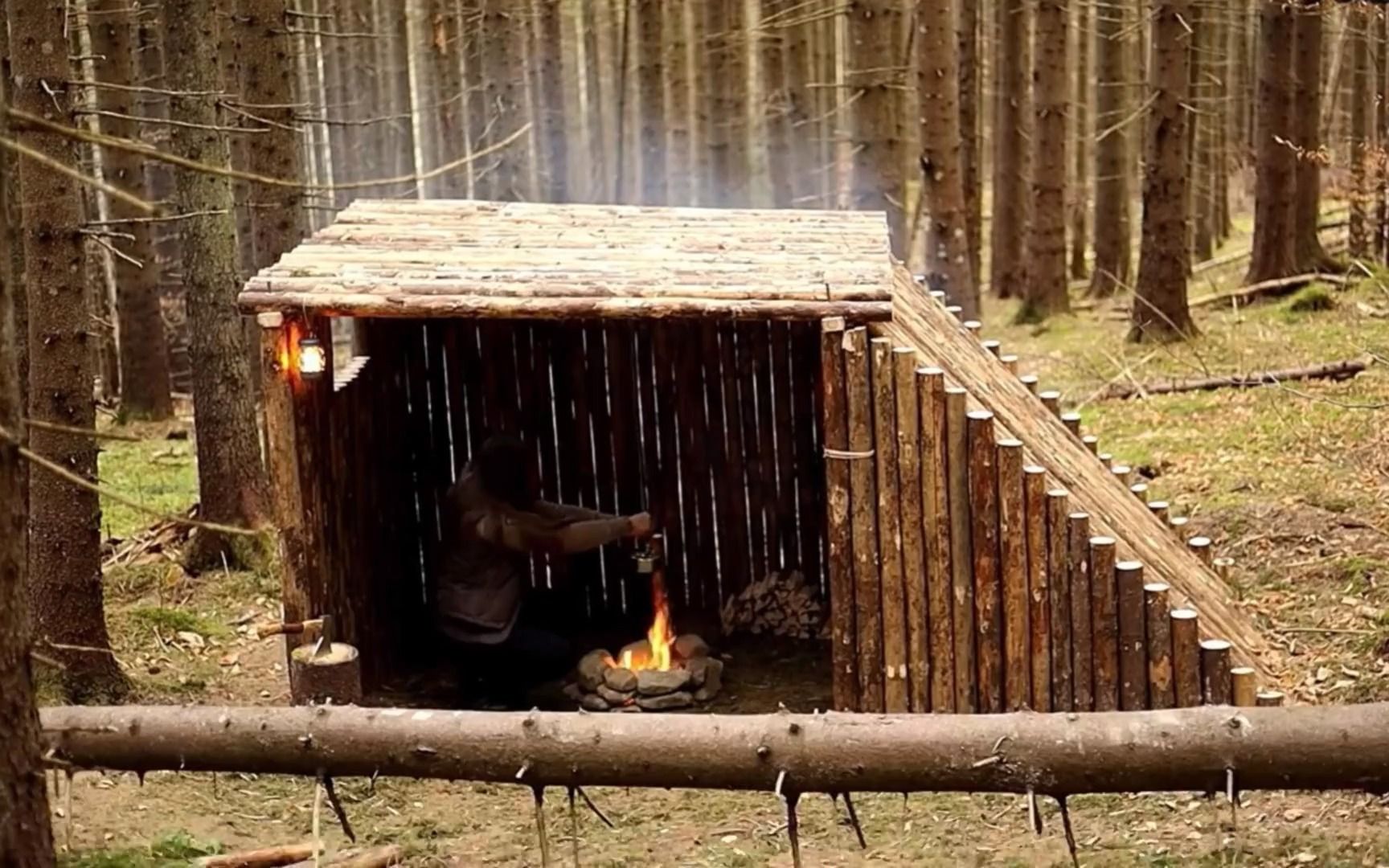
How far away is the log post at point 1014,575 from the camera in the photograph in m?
7.30

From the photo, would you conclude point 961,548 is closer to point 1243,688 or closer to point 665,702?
point 1243,688

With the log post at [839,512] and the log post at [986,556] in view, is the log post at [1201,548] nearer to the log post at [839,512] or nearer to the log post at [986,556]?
the log post at [986,556]

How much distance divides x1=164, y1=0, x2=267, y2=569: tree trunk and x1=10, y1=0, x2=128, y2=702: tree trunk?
2724 millimetres

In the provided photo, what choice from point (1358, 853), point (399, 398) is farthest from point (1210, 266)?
point (1358, 853)

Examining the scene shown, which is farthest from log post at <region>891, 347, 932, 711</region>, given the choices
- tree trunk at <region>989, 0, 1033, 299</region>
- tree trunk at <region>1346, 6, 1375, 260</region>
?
tree trunk at <region>989, 0, 1033, 299</region>

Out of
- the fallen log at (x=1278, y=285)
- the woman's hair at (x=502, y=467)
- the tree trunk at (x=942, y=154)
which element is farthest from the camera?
the fallen log at (x=1278, y=285)

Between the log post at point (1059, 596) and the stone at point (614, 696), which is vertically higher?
the log post at point (1059, 596)

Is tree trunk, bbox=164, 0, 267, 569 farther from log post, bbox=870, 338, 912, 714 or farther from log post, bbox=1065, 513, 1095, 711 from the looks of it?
log post, bbox=1065, 513, 1095, 711

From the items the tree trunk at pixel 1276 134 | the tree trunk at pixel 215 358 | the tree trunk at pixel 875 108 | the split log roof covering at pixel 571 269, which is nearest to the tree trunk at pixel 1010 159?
the tree trunk at pixel 1276 134

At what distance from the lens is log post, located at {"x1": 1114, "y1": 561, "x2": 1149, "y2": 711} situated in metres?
7.14

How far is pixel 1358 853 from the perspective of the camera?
5734 millimetres

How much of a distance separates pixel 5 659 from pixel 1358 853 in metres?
4.55

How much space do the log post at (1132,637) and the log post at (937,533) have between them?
0.78 metres

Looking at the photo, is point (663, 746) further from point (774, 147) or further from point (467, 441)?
point (774, 147)
